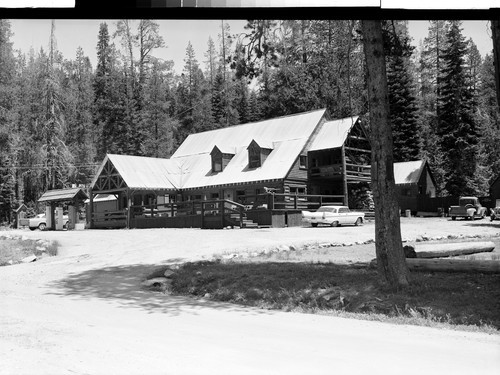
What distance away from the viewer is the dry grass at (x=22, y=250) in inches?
536

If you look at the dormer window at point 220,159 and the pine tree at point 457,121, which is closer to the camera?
the pine tree at point 457,121

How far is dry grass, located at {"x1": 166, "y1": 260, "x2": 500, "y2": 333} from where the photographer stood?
246 inches

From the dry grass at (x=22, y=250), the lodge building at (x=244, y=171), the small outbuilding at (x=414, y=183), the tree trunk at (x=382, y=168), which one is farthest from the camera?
the lodge building at (x=244, y=171)

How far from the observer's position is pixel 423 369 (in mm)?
3986

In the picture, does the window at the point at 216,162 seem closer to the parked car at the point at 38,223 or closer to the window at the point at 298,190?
the window at the point at 298,190

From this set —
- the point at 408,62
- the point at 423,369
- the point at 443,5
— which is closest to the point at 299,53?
the point at 408,62

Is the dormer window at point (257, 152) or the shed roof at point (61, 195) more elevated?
the dormer window at point (257, 152)

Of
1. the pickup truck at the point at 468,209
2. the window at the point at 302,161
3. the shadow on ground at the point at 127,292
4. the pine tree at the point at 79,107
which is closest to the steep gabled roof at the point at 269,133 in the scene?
the window at the point at 302,161

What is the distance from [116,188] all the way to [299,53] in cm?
2523

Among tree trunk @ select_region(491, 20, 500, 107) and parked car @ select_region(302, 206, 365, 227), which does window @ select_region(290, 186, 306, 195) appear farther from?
tree trunk @ select_region(491, 20, 500, 107)

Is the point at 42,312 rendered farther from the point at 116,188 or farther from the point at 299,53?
Answer: the point at 116,188

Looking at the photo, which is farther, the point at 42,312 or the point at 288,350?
the point at 42,312

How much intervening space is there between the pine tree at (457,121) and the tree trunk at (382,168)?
1.01 metres

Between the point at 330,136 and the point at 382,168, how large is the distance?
23.6 meters
